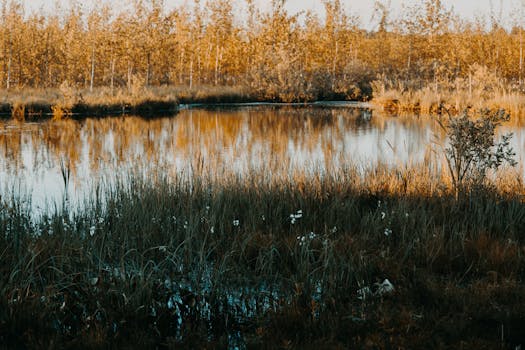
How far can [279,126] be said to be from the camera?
18250mm

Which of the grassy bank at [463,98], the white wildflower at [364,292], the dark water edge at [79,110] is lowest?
the white wildflower at [364,292]

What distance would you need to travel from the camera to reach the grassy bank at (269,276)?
125 inches

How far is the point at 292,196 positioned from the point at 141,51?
28.1 metres

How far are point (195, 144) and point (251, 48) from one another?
26.5m

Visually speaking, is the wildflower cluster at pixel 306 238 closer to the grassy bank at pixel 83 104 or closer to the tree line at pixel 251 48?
the grassy bank at pixel 83 104

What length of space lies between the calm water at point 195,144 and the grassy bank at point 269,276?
1866mm

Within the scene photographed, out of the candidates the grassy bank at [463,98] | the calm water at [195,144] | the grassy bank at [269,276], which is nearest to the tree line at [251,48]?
the grassy bank at [463,98]

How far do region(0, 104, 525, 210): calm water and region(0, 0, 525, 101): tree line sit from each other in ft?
29.3

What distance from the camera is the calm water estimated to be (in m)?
8.89

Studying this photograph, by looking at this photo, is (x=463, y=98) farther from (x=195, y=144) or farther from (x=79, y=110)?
(x=79, y=110)

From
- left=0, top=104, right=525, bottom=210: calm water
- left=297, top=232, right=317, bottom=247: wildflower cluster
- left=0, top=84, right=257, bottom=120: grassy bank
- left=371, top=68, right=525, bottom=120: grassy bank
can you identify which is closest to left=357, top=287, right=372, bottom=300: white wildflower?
left=297, top=232, right=317, bottom=247: wildflower cluster

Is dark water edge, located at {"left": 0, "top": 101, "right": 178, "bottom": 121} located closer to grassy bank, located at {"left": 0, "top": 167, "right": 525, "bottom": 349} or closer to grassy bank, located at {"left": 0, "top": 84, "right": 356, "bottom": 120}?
grassy bank, located at {"left": 0, "top": 84, "right": 356, "bottom": 120}

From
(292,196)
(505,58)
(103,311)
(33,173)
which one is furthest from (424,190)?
(505,58)

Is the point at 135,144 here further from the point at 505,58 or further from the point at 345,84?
the point at 505,58
